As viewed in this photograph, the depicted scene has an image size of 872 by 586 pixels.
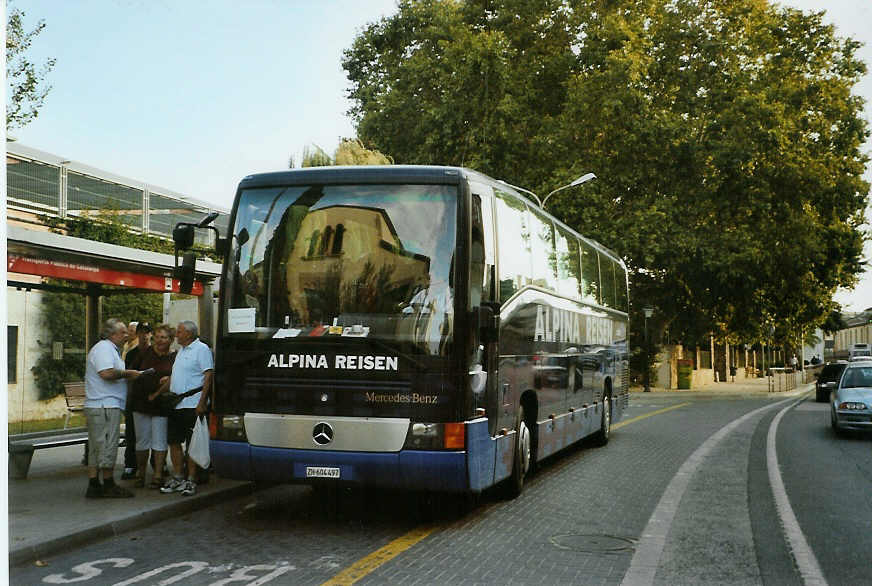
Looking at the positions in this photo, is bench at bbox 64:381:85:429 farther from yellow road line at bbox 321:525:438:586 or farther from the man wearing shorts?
yellow road line at bbox 321:525:438:586

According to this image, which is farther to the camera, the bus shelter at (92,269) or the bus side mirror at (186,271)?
the bus shelter at (92,269)

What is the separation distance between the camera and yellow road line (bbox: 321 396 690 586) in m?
6.62

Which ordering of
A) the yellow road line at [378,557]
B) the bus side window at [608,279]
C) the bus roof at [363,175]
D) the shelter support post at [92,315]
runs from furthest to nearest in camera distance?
1. the bus side window at [608,279]
2. the shelter support post at [92,315]
3. the bus roof at [363,175]
4. the yellow road line at [378,557]

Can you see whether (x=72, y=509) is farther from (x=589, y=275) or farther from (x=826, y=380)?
(x=826, y=380)

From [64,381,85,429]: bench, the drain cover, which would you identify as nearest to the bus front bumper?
the drain cover

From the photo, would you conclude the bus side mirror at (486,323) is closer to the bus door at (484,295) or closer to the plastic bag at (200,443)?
the bus door at (484,295)

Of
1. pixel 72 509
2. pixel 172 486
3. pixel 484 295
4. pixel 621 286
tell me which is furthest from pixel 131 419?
pixel 621 286

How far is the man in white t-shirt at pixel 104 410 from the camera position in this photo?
31.9 ft

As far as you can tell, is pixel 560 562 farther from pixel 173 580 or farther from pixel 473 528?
pixel 173 580

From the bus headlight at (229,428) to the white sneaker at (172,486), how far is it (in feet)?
5.22

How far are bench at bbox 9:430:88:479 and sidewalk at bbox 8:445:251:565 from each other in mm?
157

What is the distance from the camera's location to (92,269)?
10.9 metres

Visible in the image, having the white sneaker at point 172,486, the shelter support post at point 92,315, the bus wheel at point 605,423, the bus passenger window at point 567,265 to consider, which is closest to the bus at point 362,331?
the white sneaker at point 172,486

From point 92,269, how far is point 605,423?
383 inches
